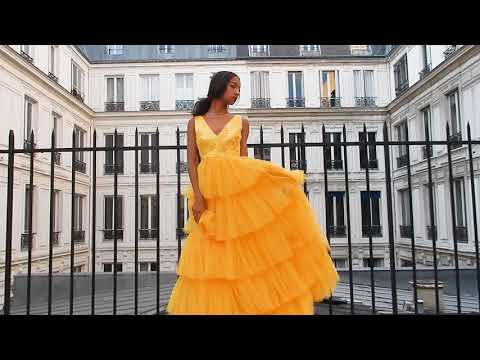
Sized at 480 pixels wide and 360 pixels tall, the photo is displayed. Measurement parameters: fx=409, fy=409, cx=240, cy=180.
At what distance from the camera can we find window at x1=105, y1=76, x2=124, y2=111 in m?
20.6

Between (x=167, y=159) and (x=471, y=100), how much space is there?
518 inches

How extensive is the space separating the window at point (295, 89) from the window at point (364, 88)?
274 centimetres

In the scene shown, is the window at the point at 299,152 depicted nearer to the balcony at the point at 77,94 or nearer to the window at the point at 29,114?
the window at the point at 29,114

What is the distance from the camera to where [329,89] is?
68.6ft

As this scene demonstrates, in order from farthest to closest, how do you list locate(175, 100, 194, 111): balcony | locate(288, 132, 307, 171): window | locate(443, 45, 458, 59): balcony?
locate(175, 100, 194, 111): balcony, locate(443, 45, 458, 59): balcony, locate(288, 132, 307, 171): window

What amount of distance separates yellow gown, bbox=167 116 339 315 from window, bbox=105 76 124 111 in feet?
64.9

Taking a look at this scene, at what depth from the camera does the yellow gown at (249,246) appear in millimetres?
1919

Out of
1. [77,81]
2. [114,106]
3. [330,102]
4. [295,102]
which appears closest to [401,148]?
[330,102]

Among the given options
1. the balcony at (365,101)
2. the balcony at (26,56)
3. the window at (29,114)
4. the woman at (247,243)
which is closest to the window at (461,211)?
the balcony at (365,101)

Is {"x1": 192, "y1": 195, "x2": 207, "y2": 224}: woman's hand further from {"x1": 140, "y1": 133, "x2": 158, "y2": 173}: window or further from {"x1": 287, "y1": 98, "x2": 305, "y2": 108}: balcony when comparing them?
{"x1": 287, "y1": 98, "x2": 305, "y2": 108}: balcony

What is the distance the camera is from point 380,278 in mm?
10242

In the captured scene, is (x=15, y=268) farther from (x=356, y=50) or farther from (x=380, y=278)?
(x=356, y=50)

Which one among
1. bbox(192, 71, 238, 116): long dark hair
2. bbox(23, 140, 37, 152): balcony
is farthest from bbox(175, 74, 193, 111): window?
bbox(192, 71, 238, 116): long dark hair
